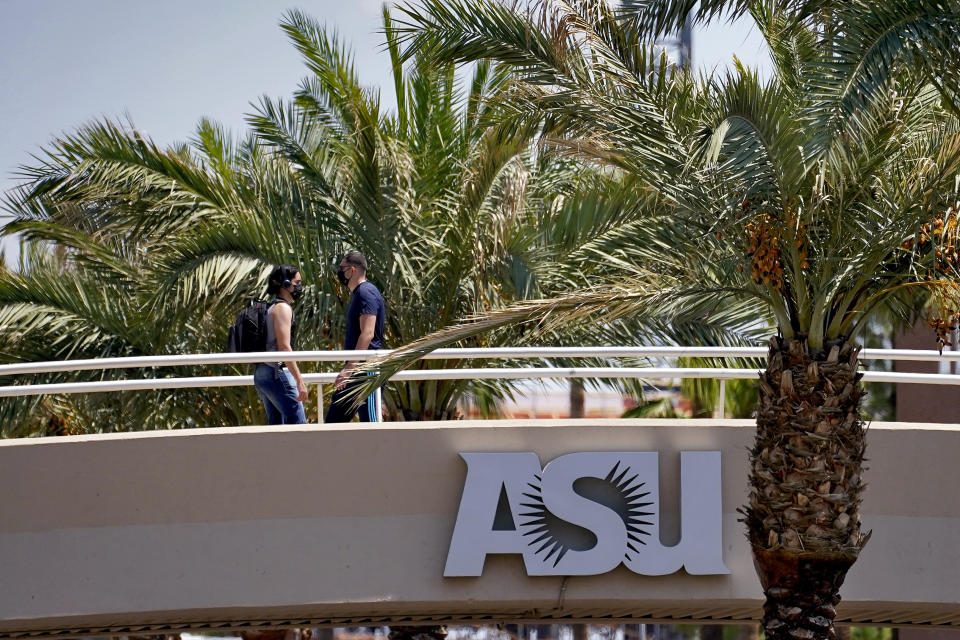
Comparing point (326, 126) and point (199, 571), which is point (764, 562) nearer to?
point (199, 571)

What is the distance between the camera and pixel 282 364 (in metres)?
7.39

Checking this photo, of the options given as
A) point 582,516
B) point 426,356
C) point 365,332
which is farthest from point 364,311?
point 582,516

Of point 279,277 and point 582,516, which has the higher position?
point 279,277

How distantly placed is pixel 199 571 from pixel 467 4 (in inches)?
162

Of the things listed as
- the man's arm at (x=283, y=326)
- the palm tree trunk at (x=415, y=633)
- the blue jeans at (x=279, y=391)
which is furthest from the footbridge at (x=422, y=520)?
the palm tree trunk at (x=415, y=633)

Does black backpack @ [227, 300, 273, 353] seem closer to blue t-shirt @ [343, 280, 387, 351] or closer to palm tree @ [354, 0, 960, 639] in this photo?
blue t-shirt @ [343, 280, 387, 351]

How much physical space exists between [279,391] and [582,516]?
2244 millimetres

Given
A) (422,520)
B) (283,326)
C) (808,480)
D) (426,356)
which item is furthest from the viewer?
(422,520)

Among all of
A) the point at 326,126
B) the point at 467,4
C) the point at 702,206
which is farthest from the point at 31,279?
the point at 702,206

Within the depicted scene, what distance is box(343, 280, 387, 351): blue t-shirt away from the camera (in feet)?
24.2

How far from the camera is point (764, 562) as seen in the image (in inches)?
267

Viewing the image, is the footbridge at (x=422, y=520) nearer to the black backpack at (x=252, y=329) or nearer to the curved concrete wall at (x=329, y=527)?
the curved concrete wall at (x=329, y=527)

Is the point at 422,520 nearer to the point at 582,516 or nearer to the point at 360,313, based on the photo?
the point at 582,516

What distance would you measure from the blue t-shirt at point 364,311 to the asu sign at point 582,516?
1045 millimetres
